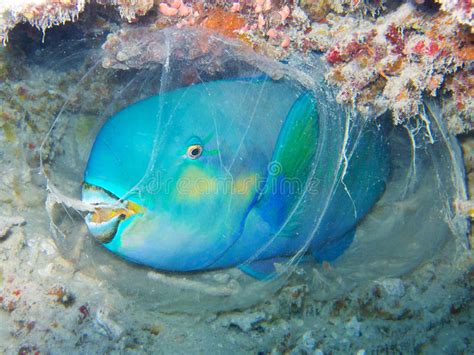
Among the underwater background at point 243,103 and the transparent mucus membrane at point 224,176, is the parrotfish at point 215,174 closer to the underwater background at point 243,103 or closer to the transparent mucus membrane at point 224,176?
the transparent mucus membrane at point 224,176

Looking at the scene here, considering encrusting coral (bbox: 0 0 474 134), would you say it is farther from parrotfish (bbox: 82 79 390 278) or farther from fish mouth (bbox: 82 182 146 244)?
fish mouth (bbox: 82 182 146 244)

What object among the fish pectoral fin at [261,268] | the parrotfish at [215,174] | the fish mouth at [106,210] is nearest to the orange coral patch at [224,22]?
the parrotfish at [215,174]

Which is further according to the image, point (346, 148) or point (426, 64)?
point (346, 148)

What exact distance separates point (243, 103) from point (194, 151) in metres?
0.49

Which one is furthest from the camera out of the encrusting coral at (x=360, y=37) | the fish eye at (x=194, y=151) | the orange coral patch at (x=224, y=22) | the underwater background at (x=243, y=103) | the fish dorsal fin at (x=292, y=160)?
the fish dorsal fin at (x=292, y=160)

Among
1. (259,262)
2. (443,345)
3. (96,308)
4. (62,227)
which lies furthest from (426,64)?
(62,227)

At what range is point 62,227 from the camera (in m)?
2.88

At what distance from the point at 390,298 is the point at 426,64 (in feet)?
5.67

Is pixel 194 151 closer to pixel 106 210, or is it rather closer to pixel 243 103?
pixel 243 103

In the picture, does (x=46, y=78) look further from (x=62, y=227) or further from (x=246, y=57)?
(x=246, y=57)

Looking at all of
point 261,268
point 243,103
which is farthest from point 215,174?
point 261,268

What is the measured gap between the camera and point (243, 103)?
8.16 feet

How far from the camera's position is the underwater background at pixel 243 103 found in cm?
210

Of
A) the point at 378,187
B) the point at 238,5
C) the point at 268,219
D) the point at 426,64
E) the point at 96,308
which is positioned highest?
the point at 426,64
